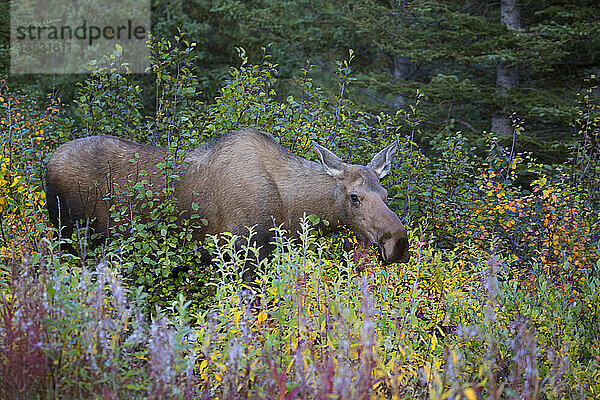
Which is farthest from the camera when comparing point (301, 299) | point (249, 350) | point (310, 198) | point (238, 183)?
point (310, 198)

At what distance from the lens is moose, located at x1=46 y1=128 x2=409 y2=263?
5.79 m

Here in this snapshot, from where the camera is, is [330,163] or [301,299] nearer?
[301,299]

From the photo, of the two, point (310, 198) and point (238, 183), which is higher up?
point (238, 183)

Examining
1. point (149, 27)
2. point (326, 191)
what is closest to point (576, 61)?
point (326, 191)

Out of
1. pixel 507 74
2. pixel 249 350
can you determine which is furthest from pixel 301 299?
pixel 507 74

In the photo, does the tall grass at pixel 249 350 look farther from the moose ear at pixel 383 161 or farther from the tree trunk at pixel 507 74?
the tree trunk at pixel 507 74

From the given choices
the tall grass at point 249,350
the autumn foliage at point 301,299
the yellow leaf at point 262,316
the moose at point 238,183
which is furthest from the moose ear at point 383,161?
the yellow leaf at point 262,316

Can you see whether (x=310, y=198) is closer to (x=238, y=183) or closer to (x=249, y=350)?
(x=238, y=183)

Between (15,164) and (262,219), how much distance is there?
279 cm

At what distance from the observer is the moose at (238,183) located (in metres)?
5.79

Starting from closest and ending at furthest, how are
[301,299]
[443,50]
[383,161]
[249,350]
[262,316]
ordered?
[249,350], [262,316], [301,299], [383,161], [443,50]

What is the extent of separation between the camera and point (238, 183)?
5.94m

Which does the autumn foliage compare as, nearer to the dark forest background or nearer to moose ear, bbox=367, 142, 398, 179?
moose ear, bbox=367, 142, 398, 179

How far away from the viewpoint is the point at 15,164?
672cm
